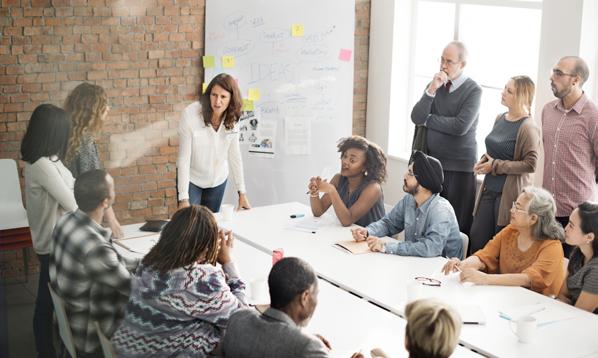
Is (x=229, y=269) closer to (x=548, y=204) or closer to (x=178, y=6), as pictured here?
(x=548, y=204)

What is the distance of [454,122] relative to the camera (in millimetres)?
5625

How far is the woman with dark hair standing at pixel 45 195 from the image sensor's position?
4535 millimetres

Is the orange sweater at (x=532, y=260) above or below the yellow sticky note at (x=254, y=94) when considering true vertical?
below

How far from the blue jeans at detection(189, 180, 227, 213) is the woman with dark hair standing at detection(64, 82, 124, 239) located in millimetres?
572

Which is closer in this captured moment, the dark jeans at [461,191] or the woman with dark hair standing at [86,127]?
the woman with dark hair standing at [86,127]

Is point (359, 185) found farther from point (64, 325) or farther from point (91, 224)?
point (64, 325)

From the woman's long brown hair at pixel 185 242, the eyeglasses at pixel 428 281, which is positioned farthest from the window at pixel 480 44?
the woman's long brown hair at pixel 185 242

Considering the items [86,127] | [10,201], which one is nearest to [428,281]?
[86,127]

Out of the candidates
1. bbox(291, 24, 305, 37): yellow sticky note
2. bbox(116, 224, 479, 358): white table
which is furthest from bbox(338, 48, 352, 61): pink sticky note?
bbox(116, 224, 479, 358): white table

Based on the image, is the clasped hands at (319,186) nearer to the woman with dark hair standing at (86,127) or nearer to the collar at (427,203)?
the collar at (427,203)

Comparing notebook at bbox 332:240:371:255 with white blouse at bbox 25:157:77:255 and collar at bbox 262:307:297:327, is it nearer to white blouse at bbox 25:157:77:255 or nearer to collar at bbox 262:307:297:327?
white blouse at bbox 25:157:77:255

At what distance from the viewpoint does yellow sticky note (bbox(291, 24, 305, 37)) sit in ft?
21.5

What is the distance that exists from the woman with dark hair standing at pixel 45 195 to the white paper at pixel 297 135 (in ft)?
7.47

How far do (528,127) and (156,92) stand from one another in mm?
2874
